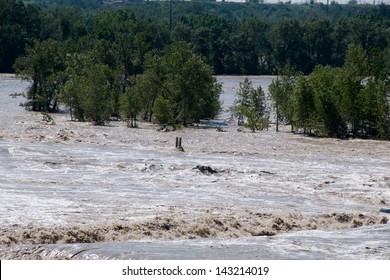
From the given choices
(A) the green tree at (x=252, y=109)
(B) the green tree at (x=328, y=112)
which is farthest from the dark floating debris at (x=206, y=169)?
(A) the green tree at (x=252, y=109)

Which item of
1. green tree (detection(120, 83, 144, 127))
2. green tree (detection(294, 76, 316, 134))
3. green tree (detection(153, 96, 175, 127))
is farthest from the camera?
green tree (detection(120, 83, 144, 127))

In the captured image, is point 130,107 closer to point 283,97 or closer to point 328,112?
point 283,97

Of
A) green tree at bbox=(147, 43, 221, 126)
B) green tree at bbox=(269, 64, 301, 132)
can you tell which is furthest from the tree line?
green tree at bbox=(269, 64, 301, 132)

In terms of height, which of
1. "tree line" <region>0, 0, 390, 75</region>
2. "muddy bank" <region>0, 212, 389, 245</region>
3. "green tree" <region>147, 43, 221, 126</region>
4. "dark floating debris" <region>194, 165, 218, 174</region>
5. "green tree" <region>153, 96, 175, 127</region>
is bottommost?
"muddy bank" <region>0, 212, 389, 245</region>

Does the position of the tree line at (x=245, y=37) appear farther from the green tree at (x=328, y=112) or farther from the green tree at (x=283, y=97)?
the green tree at (x=328, y=112)

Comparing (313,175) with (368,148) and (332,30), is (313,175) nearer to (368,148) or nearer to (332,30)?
(368,148)

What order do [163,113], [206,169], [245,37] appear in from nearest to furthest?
1. [206,169]
2. [163,113]
3. [245,37]

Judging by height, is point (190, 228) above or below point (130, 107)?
below

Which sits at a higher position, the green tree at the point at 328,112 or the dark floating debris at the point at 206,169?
the green tree at the point at 328,112

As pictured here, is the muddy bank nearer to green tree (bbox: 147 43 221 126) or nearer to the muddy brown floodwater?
the muddy brown floodwater

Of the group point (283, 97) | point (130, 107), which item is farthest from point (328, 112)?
point (130, 107)

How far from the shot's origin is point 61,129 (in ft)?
147

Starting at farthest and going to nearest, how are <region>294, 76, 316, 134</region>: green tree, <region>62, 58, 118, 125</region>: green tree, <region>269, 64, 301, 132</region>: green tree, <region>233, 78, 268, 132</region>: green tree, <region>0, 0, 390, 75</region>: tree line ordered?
<region>0, 0, 390, 75</region>: tree line < <region>269, 64, 301, 132</region>: green tree < <region>62, 58, 118, 125</region>: green tree < <region>233, 78, 268, 132</region>: green tree < <region>294, 76, 316, 134</region>: green tree

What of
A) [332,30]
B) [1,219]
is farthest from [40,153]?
[332,30]
